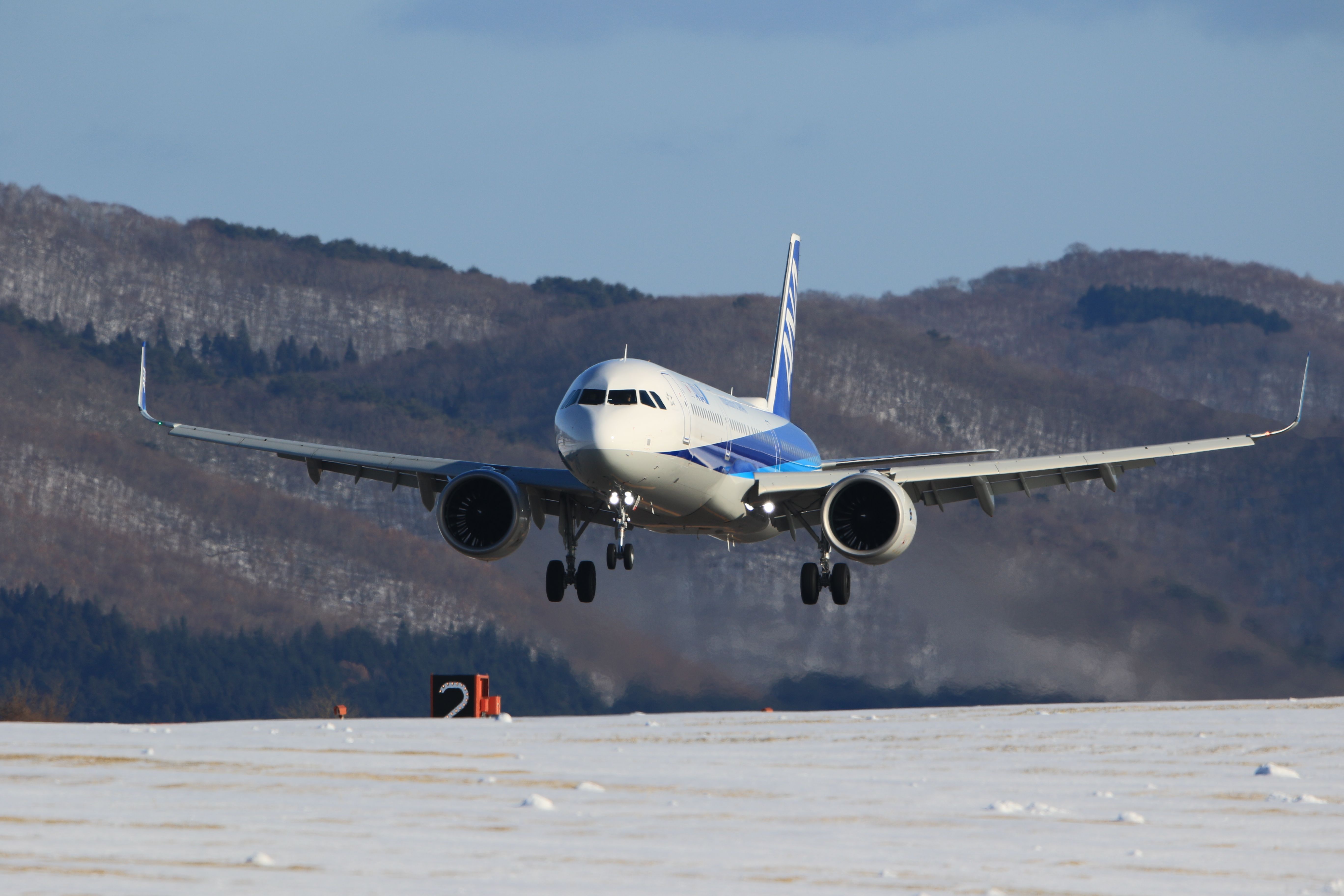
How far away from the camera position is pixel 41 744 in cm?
2484

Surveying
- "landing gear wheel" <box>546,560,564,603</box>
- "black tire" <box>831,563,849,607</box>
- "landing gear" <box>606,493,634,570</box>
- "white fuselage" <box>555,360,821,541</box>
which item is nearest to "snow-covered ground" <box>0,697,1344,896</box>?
"white fuselage" <box>555,360,821,541</box>

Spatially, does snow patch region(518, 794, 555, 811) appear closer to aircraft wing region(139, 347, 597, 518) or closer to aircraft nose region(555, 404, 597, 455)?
aircraft nose region(555, 404, 597, 455)

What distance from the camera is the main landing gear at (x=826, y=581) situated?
44219 mm

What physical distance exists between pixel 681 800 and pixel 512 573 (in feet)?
244

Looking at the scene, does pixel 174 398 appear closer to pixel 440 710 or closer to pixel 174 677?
pixel 174 677

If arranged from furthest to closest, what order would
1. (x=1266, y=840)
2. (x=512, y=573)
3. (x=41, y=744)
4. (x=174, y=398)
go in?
(x=174, y=398) < (x=512, y=573) < (x=41, y=744) < (x=1266, y=840)

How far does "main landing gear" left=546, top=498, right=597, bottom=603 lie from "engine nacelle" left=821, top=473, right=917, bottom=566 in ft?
20.9

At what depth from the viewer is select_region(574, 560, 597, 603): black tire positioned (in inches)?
1694

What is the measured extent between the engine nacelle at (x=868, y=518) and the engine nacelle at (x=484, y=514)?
303 inches

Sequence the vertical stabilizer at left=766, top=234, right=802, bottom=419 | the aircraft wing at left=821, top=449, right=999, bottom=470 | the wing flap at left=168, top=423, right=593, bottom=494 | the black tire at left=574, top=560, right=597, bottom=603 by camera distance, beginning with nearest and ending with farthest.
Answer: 1. the wing flap at left=168, top=423, right=593, bottom=494
2. the black tire at left=574, top=560, right=597, bottom=603
3. the aircraft wing at left=821, top=449, right=999, bottom=470
4. the vertical stabilizer at left=766, top=234, right=802, bottom=419

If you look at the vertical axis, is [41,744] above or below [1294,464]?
below

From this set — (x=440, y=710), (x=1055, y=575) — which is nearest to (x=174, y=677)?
(x=1055, y=575)

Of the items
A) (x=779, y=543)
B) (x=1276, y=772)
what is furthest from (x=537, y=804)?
(x=779, y=543)

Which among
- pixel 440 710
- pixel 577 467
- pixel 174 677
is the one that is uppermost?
pixel 577 467
